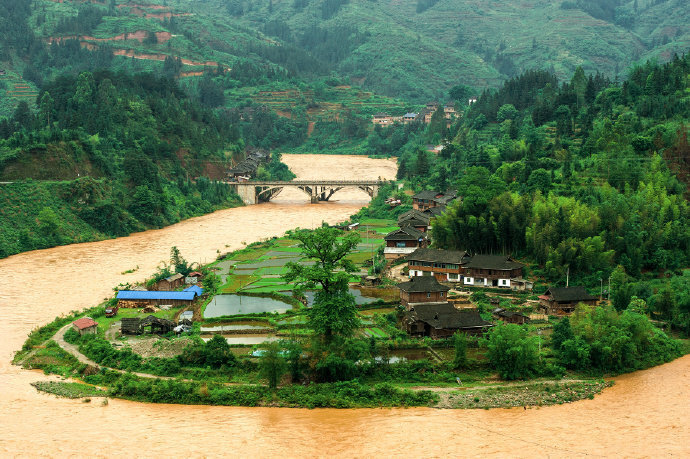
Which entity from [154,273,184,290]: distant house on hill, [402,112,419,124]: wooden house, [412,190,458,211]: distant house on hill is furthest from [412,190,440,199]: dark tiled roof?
[402,112,419,124]: wooden house

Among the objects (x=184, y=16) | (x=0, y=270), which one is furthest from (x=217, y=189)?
(x=184, y=16)

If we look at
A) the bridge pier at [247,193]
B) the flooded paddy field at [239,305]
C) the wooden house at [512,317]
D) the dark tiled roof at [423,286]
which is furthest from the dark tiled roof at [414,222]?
the bridge pier at [247,193]

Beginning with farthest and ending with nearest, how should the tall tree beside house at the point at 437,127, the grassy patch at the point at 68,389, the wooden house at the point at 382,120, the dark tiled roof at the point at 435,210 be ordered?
the wooden house at the point at 382,120
the tall tree beside house at the point at 437,127
the dark tiled roof at the point at 435,210
the grassy patch at the point at 68,389

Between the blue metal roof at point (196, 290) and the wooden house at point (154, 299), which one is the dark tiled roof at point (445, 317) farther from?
the blue metal roof at point (196, 290)

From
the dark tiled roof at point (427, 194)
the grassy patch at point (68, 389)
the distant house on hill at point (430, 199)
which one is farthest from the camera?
the dark tiled roof at point (427, 194)

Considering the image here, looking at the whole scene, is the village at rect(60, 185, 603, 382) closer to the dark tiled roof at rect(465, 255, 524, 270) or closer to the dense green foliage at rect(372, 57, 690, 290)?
the dark tiled roof at rect(465, 255, 524, 270)

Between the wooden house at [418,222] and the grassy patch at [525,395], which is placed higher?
the wooden house at [418,222]

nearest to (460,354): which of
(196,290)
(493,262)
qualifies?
(493,262)
